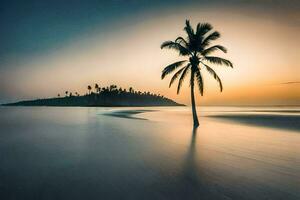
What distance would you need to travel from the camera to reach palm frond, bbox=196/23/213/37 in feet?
77.1

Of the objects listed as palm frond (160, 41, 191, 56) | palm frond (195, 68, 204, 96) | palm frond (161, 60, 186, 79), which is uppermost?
palm frond (160, 41, 191, 56)

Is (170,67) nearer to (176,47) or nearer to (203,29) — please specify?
(176,47)

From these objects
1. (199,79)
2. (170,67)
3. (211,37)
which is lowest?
(199,79)

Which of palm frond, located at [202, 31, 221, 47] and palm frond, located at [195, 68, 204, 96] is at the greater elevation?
palm frond, located at [202, 31, 221, 47]

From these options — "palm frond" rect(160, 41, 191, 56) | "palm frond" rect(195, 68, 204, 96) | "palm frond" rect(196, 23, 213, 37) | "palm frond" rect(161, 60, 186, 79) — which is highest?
"palm frond" rect(196, 23, 213, 37)

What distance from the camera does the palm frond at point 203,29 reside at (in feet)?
77.1

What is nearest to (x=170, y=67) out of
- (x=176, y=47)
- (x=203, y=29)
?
(x=176, y=47)

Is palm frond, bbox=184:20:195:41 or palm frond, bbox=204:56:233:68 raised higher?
palm frond, bbox=184:20:195:41

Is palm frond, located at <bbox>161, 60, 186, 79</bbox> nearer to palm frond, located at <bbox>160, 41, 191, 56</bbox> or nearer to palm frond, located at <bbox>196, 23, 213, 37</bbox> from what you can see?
palm frond, located at <bbox>160, 41, 191, 56</bbox>

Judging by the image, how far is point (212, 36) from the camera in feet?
77.8

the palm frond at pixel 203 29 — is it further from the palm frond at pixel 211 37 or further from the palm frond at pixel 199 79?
the palm frond at pixel 199 79

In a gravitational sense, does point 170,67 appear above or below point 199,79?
above

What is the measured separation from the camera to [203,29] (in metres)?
23.5

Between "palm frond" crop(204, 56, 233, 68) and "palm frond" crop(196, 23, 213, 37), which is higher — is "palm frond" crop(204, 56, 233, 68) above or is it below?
below
